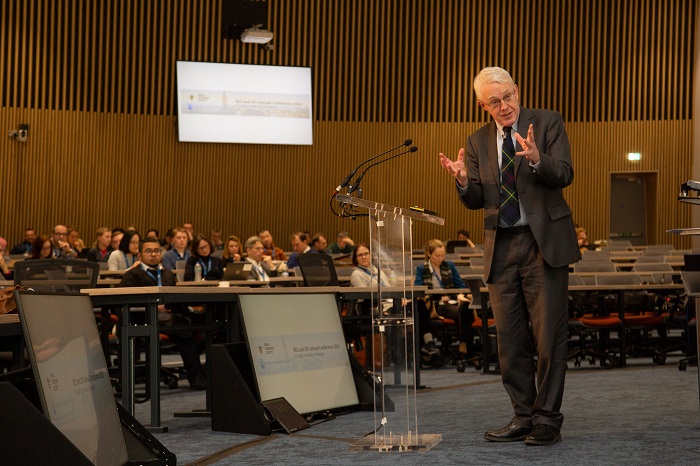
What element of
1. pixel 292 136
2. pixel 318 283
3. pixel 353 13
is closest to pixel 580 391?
pixel 318 283

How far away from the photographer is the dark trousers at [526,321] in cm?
392

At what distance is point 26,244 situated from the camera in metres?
14.5

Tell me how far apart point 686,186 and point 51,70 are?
14.1m

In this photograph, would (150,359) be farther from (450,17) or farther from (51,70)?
(450,17)

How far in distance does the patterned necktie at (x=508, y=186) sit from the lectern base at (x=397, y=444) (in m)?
0.96

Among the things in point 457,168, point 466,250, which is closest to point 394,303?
point 457,168

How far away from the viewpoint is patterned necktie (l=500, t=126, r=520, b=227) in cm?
398

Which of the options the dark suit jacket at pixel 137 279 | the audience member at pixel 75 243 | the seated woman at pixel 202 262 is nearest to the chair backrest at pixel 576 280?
the seated woman at pixel 202 262

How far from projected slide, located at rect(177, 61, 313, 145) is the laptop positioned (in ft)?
28.5

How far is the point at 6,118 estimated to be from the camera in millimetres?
15898

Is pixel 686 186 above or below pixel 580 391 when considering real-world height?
above

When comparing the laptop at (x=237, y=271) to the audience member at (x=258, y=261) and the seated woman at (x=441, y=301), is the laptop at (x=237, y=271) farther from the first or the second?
the seated woman at (x=441, y=301)

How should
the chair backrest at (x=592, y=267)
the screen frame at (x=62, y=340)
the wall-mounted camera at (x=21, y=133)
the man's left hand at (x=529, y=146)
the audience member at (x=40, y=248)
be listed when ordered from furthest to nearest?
the wall-mounted camera at (x=21, y=133) → the chair backrest at (x=592, y=267) → the audience member at (x=40, y=248) → the man's left hand at (x=529, y=146) → the screen frame at (x=62, y=340)

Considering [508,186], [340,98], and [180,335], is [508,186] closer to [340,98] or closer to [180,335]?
[180,335]
